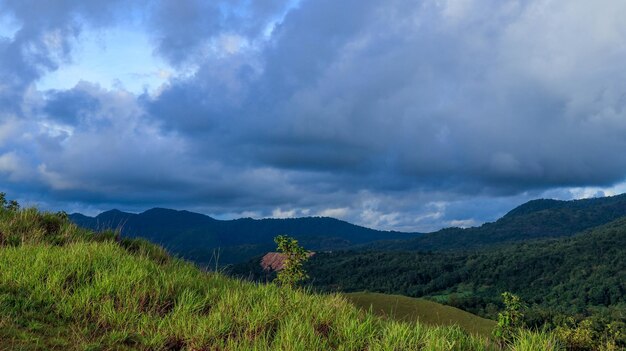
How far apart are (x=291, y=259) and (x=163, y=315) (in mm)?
10786

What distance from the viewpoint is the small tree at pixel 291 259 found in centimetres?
1891

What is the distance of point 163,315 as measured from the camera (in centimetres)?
973

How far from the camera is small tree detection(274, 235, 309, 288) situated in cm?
1891

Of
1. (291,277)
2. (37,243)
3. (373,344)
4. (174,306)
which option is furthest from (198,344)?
(291,277)

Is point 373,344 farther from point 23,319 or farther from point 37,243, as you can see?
point 37,243

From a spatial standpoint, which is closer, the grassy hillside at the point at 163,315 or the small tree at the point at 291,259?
the grassy hillside at the point at 163,315

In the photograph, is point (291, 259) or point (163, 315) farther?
point (291, 259)

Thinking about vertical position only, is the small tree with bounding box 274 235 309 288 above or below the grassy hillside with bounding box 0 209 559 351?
above

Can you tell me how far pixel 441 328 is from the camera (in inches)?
351

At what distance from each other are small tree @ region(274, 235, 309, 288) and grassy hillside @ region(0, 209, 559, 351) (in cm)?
609

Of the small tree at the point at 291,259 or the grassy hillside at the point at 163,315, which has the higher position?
the small tree at the point at 291,259

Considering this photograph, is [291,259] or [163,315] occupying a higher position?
[291,259]

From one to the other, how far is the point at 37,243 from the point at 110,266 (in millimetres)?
4474

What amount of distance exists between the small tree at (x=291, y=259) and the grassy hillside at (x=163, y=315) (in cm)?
609
